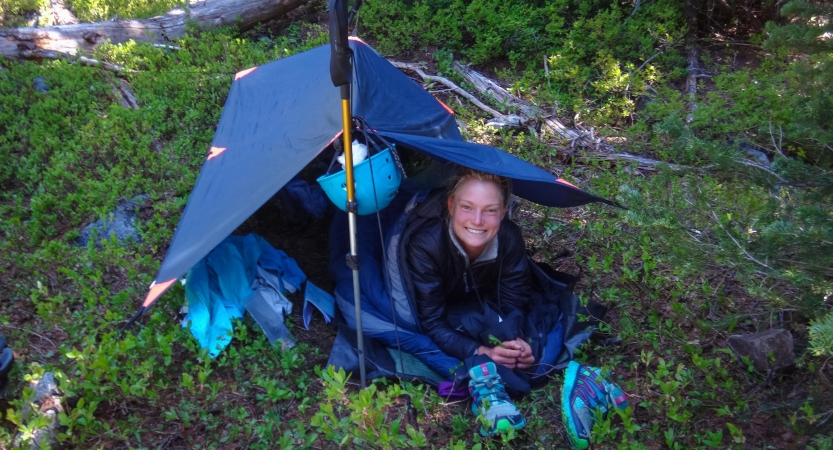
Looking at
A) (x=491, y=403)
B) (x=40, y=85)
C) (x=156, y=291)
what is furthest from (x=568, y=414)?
(x=40, y=85)

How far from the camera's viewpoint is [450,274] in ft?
10.9

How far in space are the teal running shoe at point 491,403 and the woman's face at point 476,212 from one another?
0.67 metres

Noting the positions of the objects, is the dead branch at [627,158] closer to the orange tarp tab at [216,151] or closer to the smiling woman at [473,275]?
the smiling woman at [473,275]

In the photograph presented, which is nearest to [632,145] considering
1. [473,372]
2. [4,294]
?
[473,372]

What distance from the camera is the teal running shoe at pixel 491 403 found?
2.49m

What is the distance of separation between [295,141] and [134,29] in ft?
16.0

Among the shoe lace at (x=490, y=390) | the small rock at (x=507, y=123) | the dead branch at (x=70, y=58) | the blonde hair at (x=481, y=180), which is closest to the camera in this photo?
the shoe lace at (x=490, y=390)

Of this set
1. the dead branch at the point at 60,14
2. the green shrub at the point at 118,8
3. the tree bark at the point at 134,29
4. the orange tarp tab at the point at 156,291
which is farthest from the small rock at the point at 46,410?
the dead branch at the point at 60,14

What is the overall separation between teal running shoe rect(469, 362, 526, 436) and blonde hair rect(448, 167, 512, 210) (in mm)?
912

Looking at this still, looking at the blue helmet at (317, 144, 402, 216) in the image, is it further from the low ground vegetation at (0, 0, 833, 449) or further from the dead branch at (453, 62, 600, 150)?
the dead branch at (453, 62, 600, 150)

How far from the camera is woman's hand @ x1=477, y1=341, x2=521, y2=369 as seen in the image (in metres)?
2.98

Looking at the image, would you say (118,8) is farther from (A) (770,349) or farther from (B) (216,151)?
(A) (770,349)

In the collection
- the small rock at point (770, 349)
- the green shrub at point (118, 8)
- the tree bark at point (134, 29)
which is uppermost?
the green shrub at point (118, 8)

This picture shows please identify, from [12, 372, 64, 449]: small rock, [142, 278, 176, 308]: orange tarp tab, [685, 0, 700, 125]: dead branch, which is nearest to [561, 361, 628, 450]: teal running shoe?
[142, 278, 176, 308]: orange tarp tab
